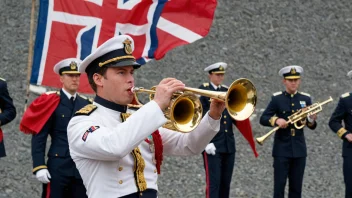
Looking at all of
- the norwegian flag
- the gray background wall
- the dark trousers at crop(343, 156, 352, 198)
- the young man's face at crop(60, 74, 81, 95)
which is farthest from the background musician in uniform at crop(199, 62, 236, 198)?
the norwegian flag

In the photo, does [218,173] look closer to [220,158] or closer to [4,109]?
[220,158]

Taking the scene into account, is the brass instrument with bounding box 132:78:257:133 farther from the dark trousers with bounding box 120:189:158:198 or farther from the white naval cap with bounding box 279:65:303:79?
the white naval cap with bounding box 279:65:303:79

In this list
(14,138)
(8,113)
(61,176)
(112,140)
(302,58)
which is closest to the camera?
(112,140)

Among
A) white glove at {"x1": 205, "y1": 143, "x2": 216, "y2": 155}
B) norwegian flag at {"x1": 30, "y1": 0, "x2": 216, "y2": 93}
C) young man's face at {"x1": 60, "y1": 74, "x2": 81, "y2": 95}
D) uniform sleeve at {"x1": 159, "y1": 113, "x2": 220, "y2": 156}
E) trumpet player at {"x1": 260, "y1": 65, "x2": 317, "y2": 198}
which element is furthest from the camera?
trumpet player at {"x1": 260, "y1": 65, "x2": 317, "y2": 198}

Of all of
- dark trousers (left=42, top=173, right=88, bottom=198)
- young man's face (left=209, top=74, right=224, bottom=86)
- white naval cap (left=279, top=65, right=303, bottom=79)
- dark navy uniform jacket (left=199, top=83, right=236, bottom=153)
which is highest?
white naval cap (left=279, top=65, right=303, bottom=79)

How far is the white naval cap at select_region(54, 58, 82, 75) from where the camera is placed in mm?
7780

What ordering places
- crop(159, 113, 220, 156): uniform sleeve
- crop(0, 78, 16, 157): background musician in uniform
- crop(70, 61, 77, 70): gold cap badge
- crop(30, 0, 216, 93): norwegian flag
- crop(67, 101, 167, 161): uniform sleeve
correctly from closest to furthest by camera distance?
crop(67, 101, 167, 161): uniform sleeve → crop(159, 113, 220, 156): uniform sleeve → crop(30, 0, 216, 93): norwegian flag → crop(70, 61, 77, 70): gold cap badge → crop(0, 78, 16, 157): background musician in uniform

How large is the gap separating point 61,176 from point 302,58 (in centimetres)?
777

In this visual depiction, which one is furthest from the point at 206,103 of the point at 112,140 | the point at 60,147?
the point at 112,140

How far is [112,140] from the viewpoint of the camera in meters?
3.98

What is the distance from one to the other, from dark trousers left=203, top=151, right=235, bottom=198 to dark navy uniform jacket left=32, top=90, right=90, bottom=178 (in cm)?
231

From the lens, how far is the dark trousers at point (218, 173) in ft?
33.1

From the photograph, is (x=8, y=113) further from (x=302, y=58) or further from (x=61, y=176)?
(x=302, y=58)

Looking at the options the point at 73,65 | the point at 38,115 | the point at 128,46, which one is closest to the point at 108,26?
the point at 73,65
